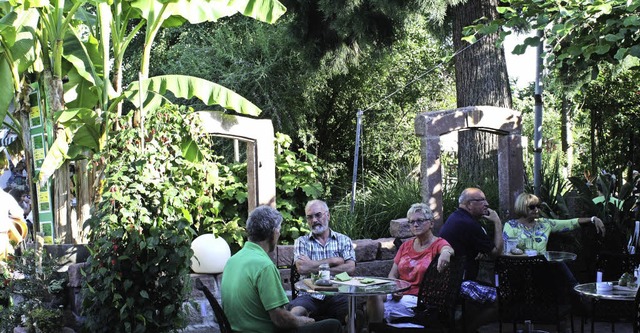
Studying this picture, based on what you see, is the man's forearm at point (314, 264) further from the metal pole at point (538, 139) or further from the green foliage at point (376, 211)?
the metal pole at point (538, 139)

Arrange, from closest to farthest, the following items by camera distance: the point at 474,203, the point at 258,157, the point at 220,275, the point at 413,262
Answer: the point at 413,262, the point at 474,203, the point at 220,275, the point at 258,157

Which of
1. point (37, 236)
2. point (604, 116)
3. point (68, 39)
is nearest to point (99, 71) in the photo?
point (68, 39)

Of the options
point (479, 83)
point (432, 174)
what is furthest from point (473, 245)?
point (479, 83)

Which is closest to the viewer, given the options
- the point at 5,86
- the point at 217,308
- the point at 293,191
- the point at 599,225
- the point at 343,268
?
the point at 217,308

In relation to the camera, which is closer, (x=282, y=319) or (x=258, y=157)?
(x=282, y=319)

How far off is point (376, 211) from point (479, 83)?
2754mm

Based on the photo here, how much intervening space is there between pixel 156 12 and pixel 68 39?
1373mm

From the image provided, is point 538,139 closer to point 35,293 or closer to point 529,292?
point 529,292

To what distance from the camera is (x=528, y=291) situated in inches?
278

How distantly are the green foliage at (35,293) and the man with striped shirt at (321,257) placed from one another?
6.83 ft

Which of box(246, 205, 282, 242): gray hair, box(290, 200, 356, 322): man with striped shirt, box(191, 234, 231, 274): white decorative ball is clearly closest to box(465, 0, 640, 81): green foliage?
box(290, 200, 356, 322): man with striped shirt

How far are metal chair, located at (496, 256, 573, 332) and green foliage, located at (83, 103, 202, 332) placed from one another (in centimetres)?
258

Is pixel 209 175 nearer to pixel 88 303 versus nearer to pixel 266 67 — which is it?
pixel 88 303

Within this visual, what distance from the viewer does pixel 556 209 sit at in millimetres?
10289
